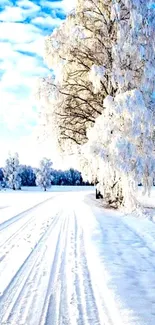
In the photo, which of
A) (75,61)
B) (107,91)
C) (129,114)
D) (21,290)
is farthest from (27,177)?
(21,290)

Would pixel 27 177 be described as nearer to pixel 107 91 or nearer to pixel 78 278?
pixel 107 91

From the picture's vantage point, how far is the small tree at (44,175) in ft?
284

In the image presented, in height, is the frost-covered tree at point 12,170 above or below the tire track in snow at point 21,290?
above

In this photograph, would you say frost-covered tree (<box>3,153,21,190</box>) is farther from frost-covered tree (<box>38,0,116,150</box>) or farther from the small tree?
frost-covered tree (<box>38,0,116,150</box>)

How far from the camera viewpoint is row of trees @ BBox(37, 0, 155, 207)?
11.6m

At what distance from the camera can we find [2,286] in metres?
4.33

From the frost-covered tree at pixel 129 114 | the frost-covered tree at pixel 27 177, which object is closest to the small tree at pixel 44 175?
the frost-covered tree at pixel 27 177

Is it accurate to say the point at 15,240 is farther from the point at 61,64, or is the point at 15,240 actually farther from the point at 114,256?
the point at 61,64

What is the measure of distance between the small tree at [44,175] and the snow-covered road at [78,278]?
78.5 metres

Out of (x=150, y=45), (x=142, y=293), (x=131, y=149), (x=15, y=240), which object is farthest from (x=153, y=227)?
(x=150, y=45)

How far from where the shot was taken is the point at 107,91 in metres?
13.6

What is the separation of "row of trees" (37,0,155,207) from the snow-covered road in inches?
150

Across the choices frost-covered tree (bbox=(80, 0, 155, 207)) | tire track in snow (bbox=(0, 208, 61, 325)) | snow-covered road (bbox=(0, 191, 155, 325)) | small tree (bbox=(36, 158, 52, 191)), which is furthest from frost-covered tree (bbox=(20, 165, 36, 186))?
tire track in snow (bbox=(0, 208, 61, 325))

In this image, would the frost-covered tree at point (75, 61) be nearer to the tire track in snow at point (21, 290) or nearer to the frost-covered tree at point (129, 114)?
the frost-covered tree at point (129, 114)
